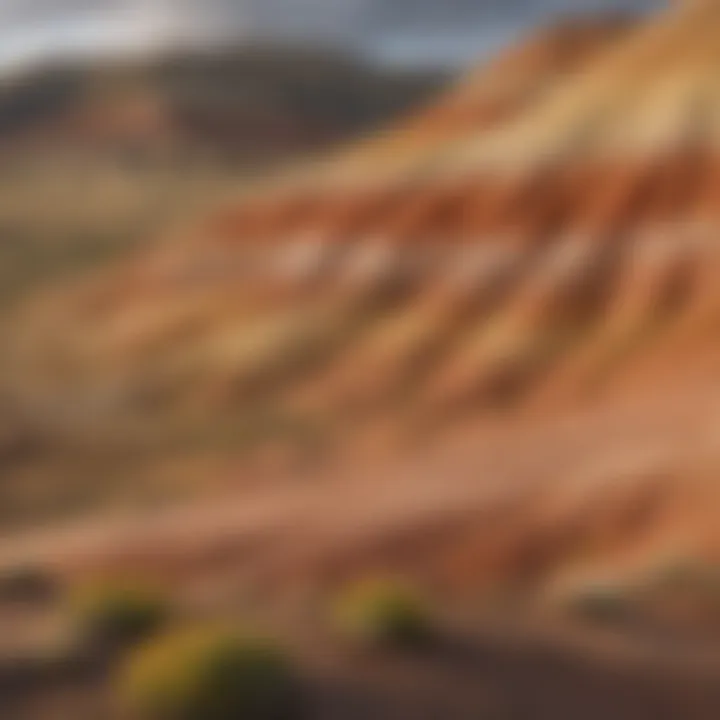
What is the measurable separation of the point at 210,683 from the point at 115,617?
82.3 inches

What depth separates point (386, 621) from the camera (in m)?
11.1

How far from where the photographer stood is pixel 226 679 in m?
8.95

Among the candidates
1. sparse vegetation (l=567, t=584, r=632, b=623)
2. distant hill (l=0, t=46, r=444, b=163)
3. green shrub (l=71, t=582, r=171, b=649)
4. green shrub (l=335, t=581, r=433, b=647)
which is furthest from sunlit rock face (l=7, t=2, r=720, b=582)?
distant hill (l=0, t=46, r=444, b=163)

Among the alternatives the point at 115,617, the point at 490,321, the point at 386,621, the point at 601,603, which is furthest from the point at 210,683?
the point at 490,321

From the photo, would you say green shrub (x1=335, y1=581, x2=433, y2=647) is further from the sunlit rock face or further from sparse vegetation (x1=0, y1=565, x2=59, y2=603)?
the sunlit rock face

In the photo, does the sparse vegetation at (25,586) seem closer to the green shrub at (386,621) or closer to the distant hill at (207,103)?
the green shrub at (386,621)

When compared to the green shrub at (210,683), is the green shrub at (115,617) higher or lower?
higher

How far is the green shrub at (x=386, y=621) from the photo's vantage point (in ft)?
36.0

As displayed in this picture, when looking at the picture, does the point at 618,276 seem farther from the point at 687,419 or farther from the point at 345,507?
the point at 345,507

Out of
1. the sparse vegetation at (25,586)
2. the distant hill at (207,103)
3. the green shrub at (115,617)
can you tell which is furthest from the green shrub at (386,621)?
the distant hill at (207,103)

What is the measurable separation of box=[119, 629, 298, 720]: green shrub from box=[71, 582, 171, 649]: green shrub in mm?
1197

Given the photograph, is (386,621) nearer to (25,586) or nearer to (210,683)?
(210,683)

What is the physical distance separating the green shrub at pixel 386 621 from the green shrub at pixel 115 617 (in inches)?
62.1

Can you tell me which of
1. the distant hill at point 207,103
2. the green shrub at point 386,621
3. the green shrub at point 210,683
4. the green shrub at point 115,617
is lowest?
the green shrub at point 210,683
